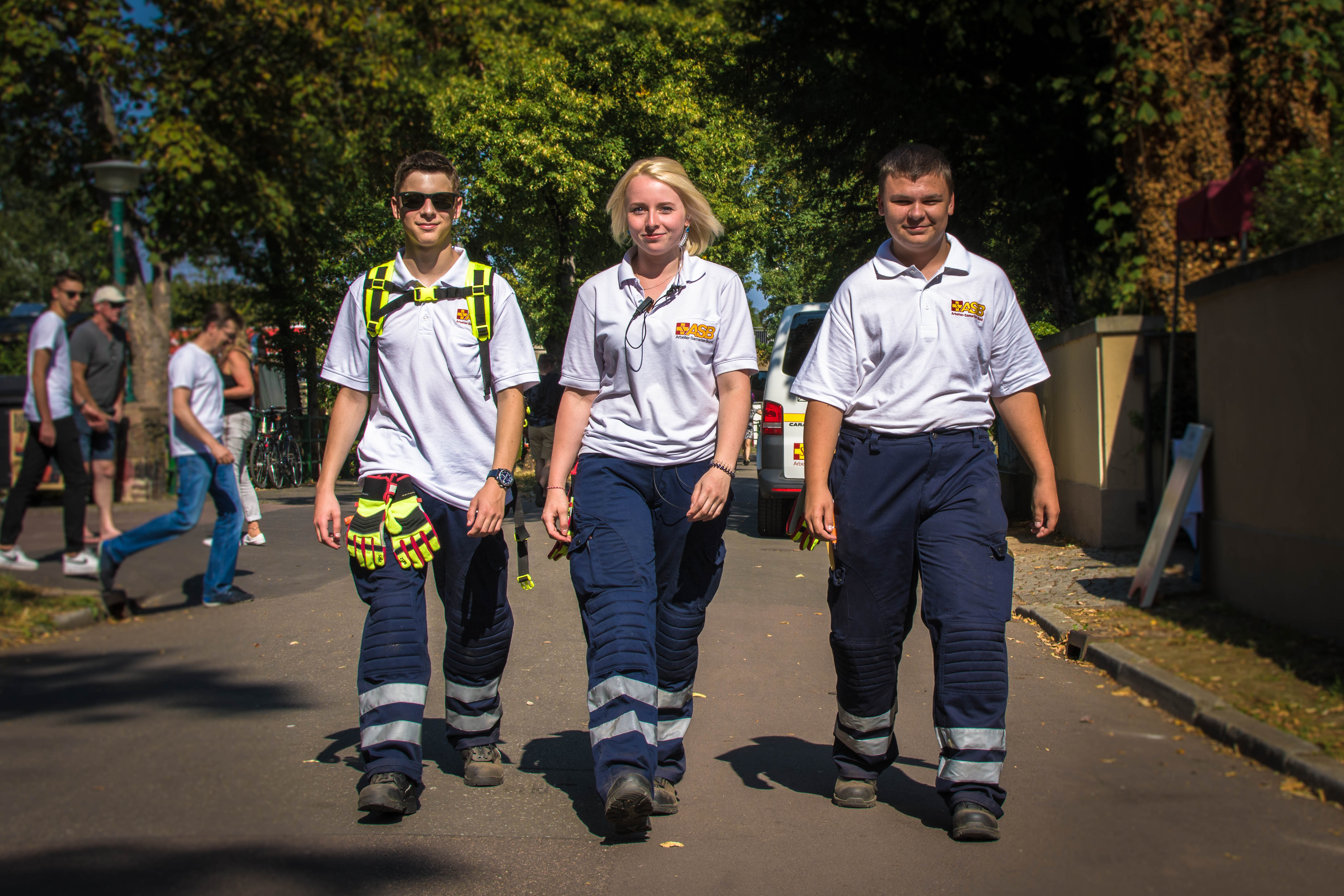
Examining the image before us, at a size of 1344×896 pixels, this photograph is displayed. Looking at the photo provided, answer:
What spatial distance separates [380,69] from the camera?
2009cm

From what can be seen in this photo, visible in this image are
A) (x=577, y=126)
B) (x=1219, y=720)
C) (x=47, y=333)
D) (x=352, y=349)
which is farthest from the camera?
(x=577, y=126)

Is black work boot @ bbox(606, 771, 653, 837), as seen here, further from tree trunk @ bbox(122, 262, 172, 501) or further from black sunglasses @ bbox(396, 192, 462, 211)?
tree trunk @ bbox(122, 262, 172, 501)

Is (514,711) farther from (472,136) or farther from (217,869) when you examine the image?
(472,136)

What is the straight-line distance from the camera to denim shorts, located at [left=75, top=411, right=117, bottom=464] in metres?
7.74

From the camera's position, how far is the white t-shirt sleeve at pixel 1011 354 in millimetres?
3633

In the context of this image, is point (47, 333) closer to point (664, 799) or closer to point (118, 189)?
point (118, 189)

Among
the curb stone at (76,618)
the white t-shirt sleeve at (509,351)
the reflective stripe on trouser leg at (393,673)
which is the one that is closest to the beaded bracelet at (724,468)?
the white t-shirt sleeve at (509,351)

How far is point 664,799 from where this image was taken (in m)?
3.61

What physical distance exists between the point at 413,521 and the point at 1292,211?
8438mm

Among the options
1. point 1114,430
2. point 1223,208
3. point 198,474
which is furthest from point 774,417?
point 198,474

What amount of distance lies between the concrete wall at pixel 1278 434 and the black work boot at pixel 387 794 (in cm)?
458

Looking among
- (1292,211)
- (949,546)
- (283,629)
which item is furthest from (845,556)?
(1292,211)

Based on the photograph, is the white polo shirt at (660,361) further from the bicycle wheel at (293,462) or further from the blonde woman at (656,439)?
the bicycle wheel at (293,462)

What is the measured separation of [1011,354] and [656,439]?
1.12 meters
